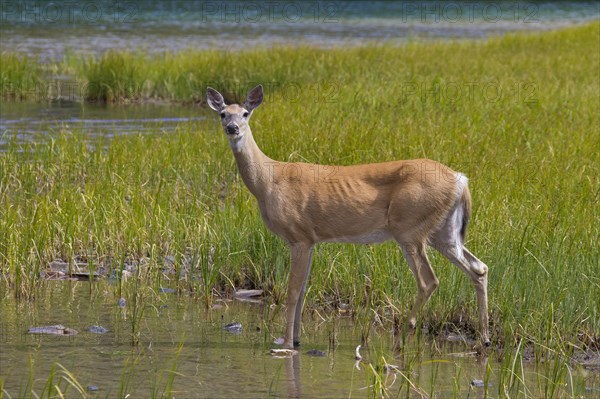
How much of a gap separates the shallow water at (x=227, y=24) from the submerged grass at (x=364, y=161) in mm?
13116

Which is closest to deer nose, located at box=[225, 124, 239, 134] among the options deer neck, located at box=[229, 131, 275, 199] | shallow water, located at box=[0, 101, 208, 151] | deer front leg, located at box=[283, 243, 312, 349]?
deer neck, located at box=[229, 131, 275, 199]

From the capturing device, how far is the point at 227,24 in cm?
4181

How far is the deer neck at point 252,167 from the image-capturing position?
7852 millimetres

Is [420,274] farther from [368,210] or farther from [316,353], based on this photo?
[316,353]

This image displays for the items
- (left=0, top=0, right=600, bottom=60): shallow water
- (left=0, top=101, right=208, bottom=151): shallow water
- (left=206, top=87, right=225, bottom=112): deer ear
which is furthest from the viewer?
(left=0, top=0, right=600, bottom=60): shallow water

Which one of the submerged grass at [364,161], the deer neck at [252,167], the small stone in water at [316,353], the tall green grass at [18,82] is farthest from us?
the tall green grass at [18,82]

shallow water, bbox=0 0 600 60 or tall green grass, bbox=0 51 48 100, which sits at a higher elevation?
tall green grass, bbox=0 51 48 100

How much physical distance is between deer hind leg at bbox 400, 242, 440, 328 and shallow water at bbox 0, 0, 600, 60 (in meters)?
20.0

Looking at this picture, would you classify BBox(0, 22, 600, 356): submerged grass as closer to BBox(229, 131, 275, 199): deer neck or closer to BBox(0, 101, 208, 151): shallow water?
BBox(229, 131, 275, 199): deer neck

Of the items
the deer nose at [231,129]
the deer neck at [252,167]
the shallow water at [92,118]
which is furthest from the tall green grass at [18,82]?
the deer nose at [231,129]

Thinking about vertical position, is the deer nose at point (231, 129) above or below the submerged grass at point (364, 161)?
above

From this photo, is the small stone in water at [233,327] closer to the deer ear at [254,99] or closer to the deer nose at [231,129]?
the deer nose at [231,129]

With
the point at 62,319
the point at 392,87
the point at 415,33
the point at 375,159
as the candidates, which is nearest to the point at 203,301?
the point at 62,319

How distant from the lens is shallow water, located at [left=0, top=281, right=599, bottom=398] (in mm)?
6555
